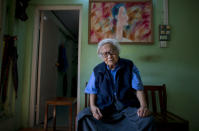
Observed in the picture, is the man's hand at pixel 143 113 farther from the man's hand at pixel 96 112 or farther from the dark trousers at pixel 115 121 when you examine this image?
the man's hand at pixel 96 112

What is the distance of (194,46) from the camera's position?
2016 millimetres

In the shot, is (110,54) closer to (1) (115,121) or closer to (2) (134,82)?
(2) (134,82)

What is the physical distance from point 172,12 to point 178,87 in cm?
122

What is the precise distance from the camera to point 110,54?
133cm

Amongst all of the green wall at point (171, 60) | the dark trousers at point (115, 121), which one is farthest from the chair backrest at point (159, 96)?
the dark trousers at point (115, 121)

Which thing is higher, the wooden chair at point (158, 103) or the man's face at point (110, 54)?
the man's face at point (110, 54)

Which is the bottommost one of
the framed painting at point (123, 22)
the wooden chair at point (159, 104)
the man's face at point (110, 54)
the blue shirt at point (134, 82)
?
the wooden chair at point (159, 104)

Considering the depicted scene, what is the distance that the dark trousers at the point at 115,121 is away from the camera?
3.70 feet

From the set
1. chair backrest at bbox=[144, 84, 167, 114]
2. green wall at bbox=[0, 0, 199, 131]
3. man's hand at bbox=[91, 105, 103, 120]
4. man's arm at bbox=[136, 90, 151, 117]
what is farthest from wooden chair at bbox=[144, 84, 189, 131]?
man's hand at bbox=[91, 105, 103, 120]

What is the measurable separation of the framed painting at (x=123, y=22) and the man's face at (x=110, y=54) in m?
0.72

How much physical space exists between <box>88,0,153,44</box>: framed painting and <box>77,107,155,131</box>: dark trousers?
46.9 inches

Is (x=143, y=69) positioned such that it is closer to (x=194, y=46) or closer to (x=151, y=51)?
(x=151, y=51)

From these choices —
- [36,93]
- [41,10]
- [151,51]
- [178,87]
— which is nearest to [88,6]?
[41,10]

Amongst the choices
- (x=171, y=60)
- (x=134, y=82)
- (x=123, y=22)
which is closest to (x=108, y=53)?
(x=134, y=82)
